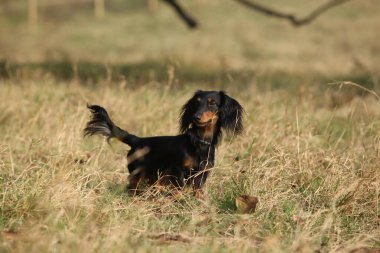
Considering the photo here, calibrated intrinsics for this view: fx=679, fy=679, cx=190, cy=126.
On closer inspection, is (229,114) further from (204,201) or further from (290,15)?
(290,15)

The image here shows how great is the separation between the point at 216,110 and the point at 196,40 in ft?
56.9

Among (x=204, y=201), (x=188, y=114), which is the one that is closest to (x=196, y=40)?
(x=188, y=114)

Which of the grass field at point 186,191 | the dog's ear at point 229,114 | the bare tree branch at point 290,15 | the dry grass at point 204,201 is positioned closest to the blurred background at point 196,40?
the grass field at point 186,191

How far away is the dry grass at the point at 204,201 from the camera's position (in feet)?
10.9

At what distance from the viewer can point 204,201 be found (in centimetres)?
393

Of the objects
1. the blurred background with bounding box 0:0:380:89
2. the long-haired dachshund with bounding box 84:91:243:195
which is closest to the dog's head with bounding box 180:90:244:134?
the long-haired dachshund with bounding box 84:91:243:195

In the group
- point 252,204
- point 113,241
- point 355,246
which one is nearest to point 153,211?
point 252,204

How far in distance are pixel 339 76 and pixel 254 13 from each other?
16.8 m

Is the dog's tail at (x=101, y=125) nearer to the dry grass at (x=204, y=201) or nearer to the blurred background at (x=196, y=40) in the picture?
the dry grass at (x=204, y=201)

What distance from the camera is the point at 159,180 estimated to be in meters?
4.50

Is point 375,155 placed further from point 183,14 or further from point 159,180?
point 183,14

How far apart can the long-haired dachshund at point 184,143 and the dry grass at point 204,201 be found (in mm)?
155

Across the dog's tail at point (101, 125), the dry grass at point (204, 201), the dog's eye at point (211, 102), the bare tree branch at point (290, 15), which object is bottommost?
the dry grass at point (204, 201)

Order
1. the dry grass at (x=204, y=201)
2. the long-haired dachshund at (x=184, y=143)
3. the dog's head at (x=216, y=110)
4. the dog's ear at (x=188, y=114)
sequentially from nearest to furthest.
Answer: the dry grass at (x=204, y=201) < the long-haired dachshund at (x=184, y=143) < the dog's head at (x=216, y=110) < the dog's ear at (x=188, y=114)
